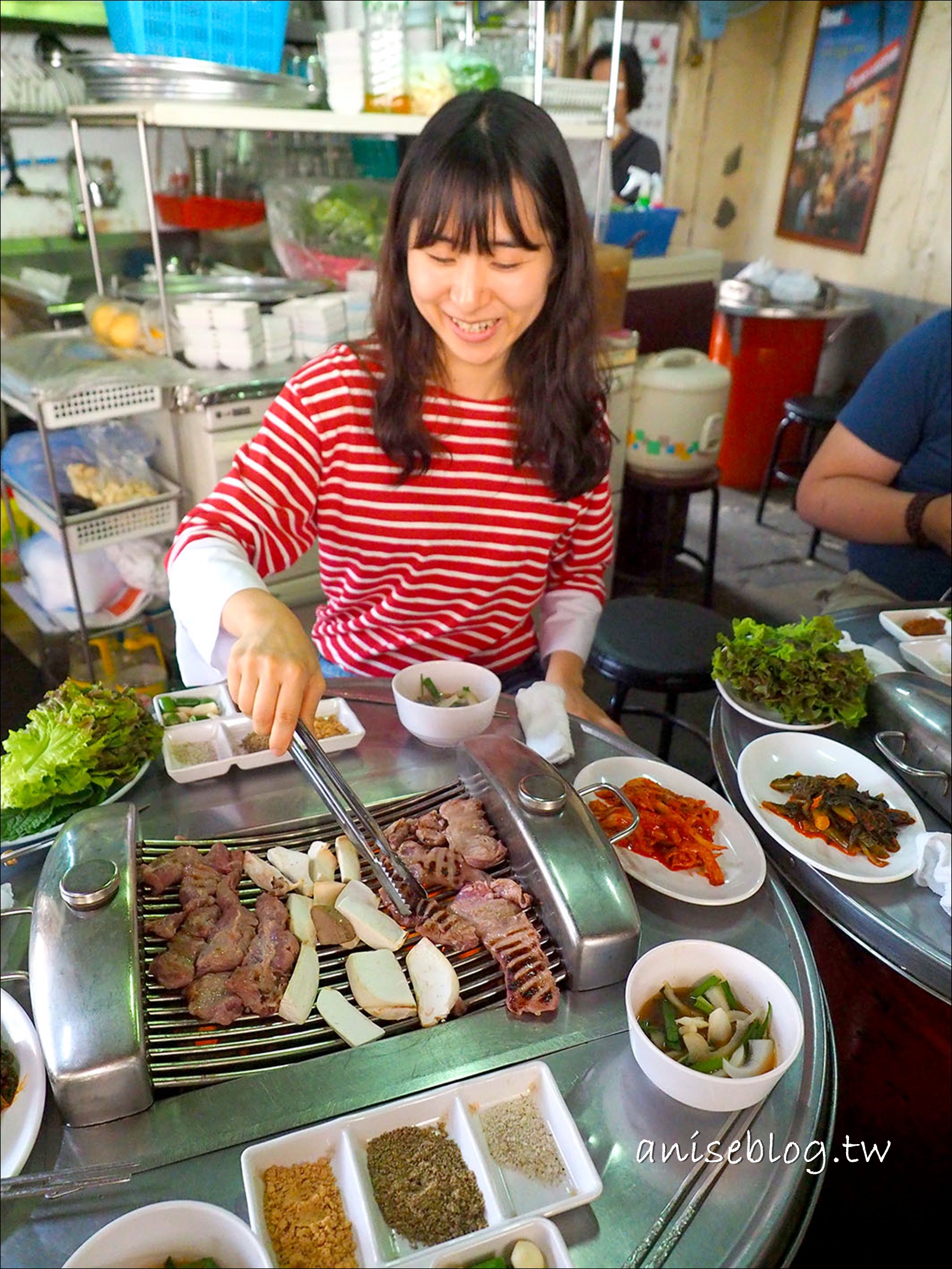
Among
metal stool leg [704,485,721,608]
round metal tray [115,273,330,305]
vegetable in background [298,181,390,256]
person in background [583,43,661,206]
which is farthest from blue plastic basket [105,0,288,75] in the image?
A: metal stool leg [704,485,721,608]

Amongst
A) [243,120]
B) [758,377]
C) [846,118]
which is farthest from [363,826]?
[846,118]

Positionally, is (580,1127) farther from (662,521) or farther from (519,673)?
(662,521)

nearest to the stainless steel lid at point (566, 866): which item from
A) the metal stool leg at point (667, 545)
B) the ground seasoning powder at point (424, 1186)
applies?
the ground seasoning powder at point (424, 1186)

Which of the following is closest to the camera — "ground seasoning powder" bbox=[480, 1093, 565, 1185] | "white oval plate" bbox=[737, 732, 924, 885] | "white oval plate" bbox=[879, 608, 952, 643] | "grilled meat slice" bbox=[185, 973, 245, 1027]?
"ground seasoning powder" bbox=[480, 1093, 565, 1185]

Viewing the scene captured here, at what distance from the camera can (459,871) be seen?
1221 mm

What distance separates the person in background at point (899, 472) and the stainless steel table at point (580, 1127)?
1.78 meters

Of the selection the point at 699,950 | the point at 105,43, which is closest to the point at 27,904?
the point at 699,950

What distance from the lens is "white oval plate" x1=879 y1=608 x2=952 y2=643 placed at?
2053 millimetres

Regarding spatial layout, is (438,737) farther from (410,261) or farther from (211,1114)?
(410,261)

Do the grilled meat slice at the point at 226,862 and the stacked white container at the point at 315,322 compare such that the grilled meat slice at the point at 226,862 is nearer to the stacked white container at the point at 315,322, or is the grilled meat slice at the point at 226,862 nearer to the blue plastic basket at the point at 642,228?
the stacked white container at the point at 315,322

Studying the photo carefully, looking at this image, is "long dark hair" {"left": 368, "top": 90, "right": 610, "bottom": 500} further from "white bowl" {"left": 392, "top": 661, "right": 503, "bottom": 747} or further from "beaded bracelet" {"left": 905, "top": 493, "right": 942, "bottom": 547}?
"beaded bracelet" {"left": 905, "top": 493, "right": 942, "bottom": 547}

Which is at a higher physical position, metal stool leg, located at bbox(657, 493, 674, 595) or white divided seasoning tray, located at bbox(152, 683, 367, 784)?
white divided seasoning tray, located at bbox(152, 683, 367, 784)

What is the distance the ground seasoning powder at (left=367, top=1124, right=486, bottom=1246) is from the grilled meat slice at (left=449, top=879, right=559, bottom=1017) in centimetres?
19

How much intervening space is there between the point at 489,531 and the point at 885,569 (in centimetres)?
147
